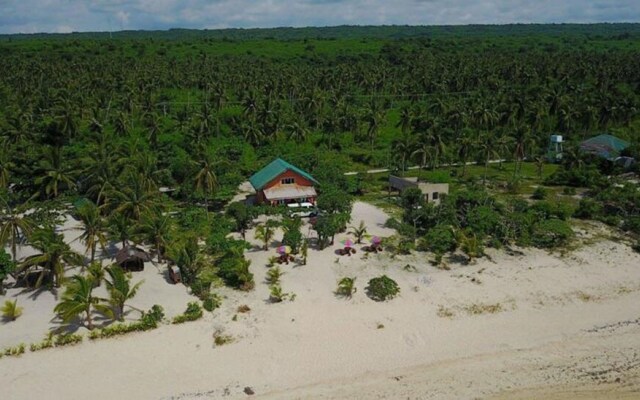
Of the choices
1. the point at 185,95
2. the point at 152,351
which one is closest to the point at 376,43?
the point at 185,95

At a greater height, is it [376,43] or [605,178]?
[376,43]

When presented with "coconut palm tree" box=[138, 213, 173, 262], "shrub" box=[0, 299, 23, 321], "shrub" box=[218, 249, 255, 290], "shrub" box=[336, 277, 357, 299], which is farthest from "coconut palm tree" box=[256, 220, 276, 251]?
"shrub" box=[0, 299, 23, 321]

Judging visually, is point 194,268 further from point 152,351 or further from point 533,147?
point 533,147

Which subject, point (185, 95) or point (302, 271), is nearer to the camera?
point (302, 271)

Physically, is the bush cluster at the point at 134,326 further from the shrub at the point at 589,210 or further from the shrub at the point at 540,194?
the shrub at the point at 540,194

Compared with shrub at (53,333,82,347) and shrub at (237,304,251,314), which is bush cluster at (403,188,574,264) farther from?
shrub at (53,333,82,347)

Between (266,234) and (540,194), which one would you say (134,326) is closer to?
(266,234)
